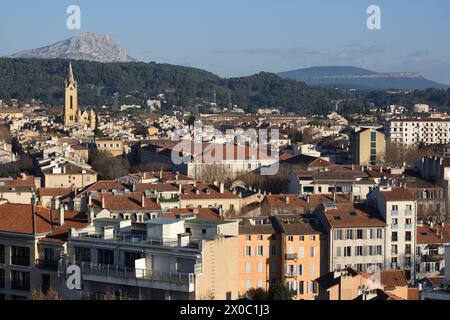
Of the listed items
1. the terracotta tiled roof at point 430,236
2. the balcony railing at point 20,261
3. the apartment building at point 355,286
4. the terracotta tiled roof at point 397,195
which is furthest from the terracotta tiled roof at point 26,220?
the terracotta tiled roof at point 430,236

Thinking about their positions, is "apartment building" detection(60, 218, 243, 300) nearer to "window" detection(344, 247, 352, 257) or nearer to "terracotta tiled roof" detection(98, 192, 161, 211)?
"window" detection(344, 247, 352, 257)

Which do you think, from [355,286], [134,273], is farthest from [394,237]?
[134,273]

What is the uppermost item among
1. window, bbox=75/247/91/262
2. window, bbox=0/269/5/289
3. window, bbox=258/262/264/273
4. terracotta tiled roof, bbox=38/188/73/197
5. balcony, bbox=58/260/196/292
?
window, bbox=75/247/91/262

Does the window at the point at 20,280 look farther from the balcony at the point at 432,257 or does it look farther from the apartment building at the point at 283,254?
the balcony at the point at 432,257

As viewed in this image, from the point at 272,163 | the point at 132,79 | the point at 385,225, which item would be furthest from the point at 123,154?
the point at 132,79

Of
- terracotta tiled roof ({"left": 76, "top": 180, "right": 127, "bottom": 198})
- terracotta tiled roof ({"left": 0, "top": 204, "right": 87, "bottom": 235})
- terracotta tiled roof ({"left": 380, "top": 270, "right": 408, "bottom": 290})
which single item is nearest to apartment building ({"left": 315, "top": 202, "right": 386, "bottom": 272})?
terracotta tiled roof ({"left": 380, "top": 270, "right": 408, "bottom": 290})

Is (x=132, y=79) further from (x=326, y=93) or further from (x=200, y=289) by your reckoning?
(x=200, y=289)
